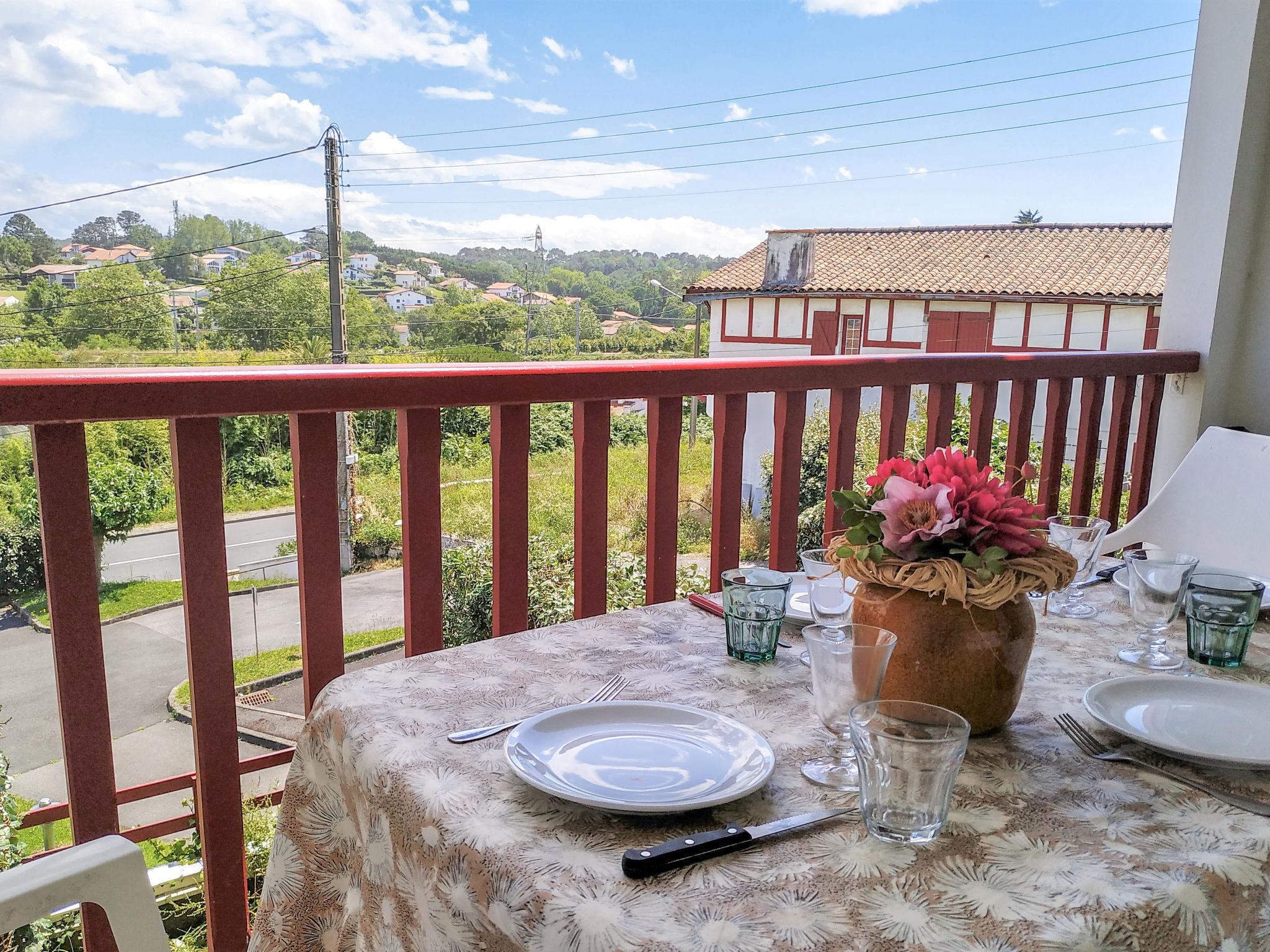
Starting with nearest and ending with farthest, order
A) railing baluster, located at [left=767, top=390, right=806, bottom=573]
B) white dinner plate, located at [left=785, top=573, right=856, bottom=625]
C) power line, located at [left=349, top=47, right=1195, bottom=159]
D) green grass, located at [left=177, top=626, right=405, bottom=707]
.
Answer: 1. white dinner plate, located at [left=785, top=573, right=856, bottom=625]
2. railing baluster, located at [left=767, top=390, right=806, bottom=573]
3. green grass, located at [left=177, top=626, right=405, bottom=707]
4. power line, located at [left=349, top=47, right=1195, bottom=159]

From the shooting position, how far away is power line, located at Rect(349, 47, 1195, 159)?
3212 cm

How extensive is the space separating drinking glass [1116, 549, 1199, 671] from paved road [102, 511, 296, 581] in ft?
39.6

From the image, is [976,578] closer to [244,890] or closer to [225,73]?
[244,890]

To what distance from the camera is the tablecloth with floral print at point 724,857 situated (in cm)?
52

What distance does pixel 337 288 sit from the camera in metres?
16.0

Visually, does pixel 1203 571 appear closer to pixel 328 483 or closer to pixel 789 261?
pixel 328 483

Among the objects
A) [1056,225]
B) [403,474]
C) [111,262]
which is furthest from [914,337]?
[403,474]

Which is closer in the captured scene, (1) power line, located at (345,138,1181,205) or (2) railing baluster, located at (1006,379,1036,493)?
(2) railing baluster, located at (1006,379,1036,493)

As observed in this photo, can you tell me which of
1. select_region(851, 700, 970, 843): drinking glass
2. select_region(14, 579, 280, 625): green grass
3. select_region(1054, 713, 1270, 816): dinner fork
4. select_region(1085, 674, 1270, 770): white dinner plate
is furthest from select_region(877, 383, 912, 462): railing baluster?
select_region(14, 579, 280, 625): green grass

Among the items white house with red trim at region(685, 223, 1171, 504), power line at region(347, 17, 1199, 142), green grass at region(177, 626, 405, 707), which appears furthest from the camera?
power line at region(347, 17, 1199, 142)

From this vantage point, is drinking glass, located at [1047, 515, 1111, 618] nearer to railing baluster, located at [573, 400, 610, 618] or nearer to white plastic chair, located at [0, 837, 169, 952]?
railing baluster, located at [573, 400, 610, 618]

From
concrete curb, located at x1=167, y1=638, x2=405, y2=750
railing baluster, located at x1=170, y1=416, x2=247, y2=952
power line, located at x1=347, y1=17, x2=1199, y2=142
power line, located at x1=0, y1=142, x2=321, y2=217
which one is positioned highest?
power line, located at x1=347, y1=17, x2=1199, y2=142

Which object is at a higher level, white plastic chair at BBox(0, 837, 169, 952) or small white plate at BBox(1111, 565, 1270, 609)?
small white plate at BBox(1111, 565, 1270, 609)

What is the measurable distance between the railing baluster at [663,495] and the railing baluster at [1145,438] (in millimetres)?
1645
